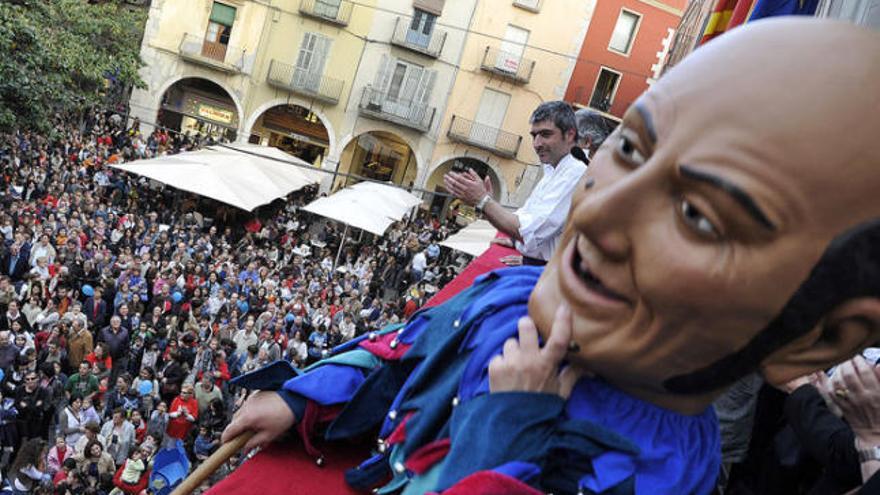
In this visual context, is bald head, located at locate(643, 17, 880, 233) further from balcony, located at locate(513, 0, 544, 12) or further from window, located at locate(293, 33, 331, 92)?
window, located at locate(293, 33, 331, 92)

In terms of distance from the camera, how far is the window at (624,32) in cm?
2397

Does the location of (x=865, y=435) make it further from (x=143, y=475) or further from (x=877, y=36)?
(x=143, y=475)

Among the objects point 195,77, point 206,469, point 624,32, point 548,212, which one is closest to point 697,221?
point 206,469

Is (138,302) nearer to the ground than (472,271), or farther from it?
nearer to the ground

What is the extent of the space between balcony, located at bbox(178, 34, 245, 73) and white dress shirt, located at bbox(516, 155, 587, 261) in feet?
74.6

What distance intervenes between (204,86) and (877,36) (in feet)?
86.6

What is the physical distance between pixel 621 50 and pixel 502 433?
24926mm

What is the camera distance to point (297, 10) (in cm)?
2356

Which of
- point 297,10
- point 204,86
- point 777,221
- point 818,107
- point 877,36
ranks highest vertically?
point 297,10

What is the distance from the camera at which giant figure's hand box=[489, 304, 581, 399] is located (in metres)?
1.33

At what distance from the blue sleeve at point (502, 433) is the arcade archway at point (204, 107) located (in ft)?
82.4

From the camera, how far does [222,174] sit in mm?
15477

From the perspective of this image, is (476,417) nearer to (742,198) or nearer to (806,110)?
(742,198)

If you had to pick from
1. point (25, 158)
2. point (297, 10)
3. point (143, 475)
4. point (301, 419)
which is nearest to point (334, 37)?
point (297, 10)
